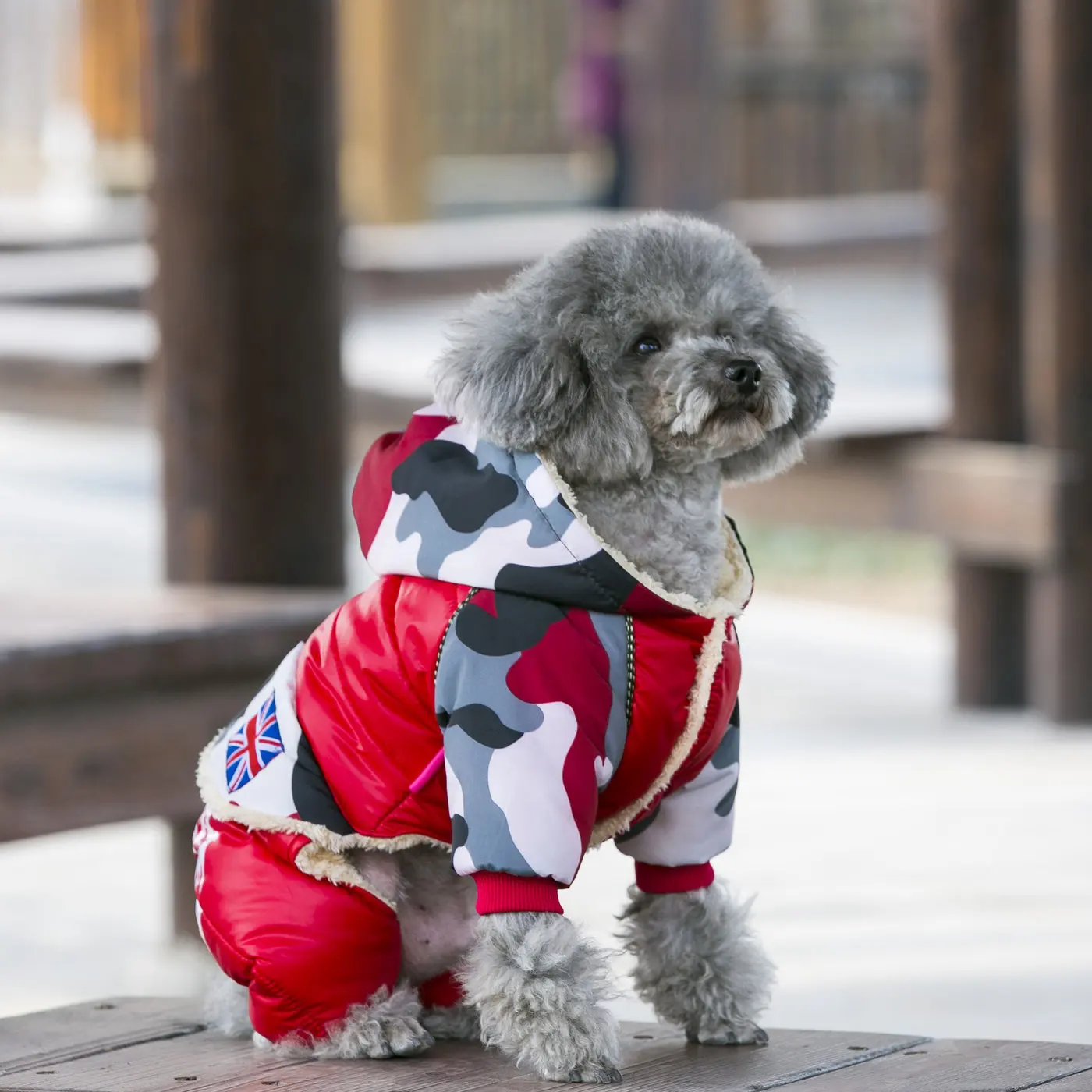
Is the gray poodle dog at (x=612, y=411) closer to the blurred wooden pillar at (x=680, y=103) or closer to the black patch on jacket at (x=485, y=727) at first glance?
the black patch on jacket at (x=485, y=727)

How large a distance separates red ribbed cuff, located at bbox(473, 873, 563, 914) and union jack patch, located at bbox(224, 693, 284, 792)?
0.24 meters

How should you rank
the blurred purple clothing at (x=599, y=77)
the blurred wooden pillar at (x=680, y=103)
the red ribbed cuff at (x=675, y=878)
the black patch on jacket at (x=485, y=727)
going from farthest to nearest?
the blurred purple clothing at (x=599, y=77) < the blurred wooden pillar at (x=680, y=103) < the red ribbed cuff at (x=675, y=878) < the black patch on jacket at (x=485, y=727)

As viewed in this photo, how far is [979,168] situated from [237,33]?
7.37 ft

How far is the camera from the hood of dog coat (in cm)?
164

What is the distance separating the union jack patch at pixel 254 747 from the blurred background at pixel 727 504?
38 cm

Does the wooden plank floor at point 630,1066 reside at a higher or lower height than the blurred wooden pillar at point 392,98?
lower

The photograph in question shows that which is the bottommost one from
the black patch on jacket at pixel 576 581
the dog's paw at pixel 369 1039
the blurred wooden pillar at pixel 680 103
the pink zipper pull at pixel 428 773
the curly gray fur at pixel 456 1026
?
the curly gray fur at pixel 456 1026

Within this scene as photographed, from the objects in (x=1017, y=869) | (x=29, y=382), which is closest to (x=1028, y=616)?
(x=1017, y=869)

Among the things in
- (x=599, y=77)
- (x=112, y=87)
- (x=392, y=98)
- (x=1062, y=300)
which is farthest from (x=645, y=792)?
(x=112, y=87)

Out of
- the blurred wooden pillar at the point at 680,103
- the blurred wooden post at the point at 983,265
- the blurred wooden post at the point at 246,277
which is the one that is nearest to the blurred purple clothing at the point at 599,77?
the blurred wooden pillar at the point at 680,103

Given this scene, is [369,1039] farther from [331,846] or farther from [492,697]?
[492,697]

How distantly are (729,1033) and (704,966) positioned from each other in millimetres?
65

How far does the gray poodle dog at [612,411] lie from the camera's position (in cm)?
163

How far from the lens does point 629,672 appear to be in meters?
1.66
